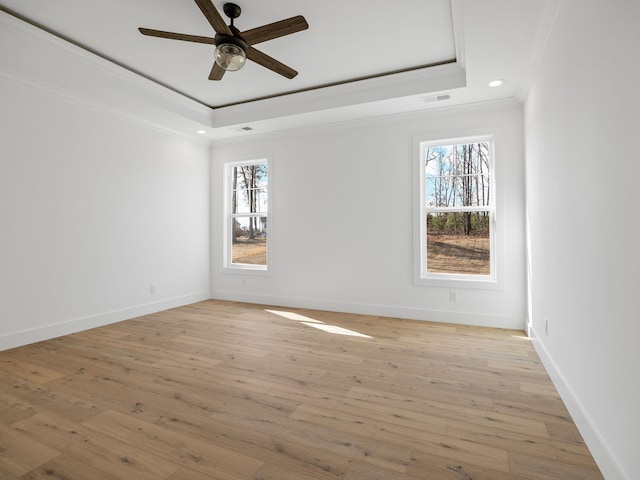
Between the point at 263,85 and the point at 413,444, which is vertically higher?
the point at 263,85

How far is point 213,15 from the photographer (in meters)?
2.26

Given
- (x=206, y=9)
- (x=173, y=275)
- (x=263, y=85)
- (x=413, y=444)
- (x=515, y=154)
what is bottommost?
(x=413, y=444)

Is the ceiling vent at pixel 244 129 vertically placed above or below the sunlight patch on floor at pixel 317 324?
above

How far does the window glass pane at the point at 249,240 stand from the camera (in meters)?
5.52

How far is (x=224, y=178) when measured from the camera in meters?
5.61

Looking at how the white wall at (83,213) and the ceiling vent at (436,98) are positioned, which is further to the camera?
the ceiling vent at (436,98)

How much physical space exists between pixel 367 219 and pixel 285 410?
9.53 feet

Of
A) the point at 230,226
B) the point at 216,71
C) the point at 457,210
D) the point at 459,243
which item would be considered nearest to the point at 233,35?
the point at 216,71

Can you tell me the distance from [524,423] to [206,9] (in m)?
3.17

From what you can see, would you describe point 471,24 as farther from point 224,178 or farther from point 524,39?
point 224,178

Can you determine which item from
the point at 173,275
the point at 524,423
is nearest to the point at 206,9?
the point at 524,423

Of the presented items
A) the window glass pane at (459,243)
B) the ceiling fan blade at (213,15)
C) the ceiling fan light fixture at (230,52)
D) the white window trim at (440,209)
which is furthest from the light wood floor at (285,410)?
the ceiling fan blade at (213,15)

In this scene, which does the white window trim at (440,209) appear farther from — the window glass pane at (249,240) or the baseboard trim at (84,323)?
the baseboard trim at (84,323)

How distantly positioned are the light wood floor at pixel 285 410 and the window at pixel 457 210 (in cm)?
100
